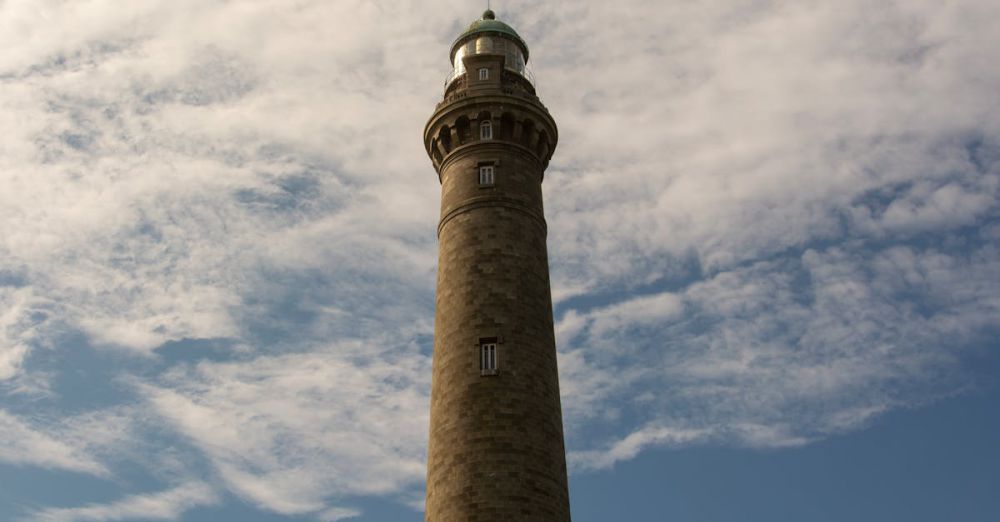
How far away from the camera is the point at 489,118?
4047cm

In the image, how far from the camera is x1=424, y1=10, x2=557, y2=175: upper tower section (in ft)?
132

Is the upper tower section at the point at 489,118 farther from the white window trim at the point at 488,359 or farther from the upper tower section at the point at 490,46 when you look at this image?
the white window trim at the point at 488,359

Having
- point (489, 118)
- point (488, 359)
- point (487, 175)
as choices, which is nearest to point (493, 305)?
point (488, 359)

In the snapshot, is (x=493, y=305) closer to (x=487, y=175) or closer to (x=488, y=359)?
(x=488, y=359)

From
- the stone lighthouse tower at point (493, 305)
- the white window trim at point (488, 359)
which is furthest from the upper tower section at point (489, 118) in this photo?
the white window trim at point (488, 359)

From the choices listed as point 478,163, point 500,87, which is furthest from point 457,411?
point 500,87

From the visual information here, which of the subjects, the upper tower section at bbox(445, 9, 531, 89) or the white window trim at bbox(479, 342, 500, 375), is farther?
the upper tower section at bbox(445, 9, 531, 89)

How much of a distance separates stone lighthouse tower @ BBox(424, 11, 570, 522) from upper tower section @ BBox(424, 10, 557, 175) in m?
0.05

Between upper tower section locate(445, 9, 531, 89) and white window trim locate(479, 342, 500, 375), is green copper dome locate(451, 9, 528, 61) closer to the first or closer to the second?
upper tower section locate(445, 9, 531, 89)

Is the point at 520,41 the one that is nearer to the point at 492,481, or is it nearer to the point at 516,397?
the point at 516,397

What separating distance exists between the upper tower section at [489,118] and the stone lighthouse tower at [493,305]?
0.18ft

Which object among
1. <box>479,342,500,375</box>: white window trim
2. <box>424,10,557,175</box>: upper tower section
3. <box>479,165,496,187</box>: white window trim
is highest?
<box>424,10,557,175</box>: upper tower section

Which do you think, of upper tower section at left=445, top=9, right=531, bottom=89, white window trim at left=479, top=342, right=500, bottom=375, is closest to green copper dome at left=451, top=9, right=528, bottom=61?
upper tower section at left=445, top=9, right=531, bottom=89

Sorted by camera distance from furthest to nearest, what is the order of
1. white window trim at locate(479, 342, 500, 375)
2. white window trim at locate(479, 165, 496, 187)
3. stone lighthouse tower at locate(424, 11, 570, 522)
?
white window trim at locate(479, 165, 496, 187)
white window trim at locate(479, 342, 500, 375)
stone lighthouse tower at locate(424, 11, 570, 522)
